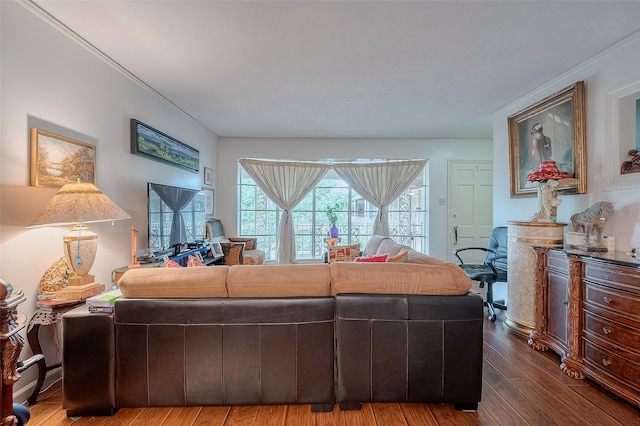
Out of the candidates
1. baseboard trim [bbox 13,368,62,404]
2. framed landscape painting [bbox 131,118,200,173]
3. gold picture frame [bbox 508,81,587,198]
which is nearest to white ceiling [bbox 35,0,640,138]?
gold picture frame [bbox 508,81,587,198]

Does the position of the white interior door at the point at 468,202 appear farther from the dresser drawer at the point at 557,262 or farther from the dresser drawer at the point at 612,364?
the dresser drawer at the point at 612,364

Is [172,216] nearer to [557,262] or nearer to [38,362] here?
[38,362]

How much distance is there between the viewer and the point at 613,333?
1.94 metres

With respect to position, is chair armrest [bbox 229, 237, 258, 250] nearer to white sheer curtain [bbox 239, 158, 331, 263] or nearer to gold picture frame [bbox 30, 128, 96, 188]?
white sheer curtain [bbox 239, 158, 331, 263]

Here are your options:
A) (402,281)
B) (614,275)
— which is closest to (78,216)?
(402,281)

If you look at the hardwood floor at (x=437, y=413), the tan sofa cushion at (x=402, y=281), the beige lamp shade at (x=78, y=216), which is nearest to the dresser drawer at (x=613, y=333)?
the hardwood floor at (x=437, y=413)

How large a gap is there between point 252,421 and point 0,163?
217 centimetres

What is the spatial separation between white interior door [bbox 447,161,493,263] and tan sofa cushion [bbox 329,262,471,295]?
12.9ft

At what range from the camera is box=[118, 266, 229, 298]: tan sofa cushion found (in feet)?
5.81

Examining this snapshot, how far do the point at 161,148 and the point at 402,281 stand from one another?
10.3ft

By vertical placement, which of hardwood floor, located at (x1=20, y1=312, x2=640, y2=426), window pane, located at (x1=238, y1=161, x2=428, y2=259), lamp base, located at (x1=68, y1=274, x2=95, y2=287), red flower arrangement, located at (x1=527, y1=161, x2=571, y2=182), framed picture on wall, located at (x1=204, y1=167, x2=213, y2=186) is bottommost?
hardwood floor, located at (x1=20, y1=312, x2=640, y2=426)

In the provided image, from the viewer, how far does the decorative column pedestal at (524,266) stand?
8.77ft

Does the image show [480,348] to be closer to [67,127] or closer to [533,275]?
[533,275]

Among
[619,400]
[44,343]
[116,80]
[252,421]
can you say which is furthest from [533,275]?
[116,80]
